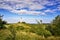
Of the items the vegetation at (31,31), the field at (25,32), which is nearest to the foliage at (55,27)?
the vegetation at (31,31)

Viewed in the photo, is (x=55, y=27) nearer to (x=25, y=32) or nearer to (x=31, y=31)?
(x=31, y=31)

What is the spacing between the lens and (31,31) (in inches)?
458

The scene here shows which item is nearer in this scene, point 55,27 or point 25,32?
point 25,32

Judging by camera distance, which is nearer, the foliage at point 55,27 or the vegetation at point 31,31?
the vegetation at point 31,31

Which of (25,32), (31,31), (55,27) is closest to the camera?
(25,32)

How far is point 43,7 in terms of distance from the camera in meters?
12.2

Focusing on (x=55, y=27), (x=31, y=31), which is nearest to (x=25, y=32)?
(x=31, y=31)

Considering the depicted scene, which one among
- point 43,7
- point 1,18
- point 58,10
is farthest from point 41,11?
point 1,18

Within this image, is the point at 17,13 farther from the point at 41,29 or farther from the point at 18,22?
the point at 41,29

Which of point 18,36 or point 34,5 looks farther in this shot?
point 34,5

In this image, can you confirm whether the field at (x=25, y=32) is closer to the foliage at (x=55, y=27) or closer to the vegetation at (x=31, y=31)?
the vegetation at (x=31, y=31)

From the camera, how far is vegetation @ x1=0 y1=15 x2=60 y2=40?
10233 mm

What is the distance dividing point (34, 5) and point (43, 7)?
578 mm

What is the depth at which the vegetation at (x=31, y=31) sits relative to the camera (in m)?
10.2
